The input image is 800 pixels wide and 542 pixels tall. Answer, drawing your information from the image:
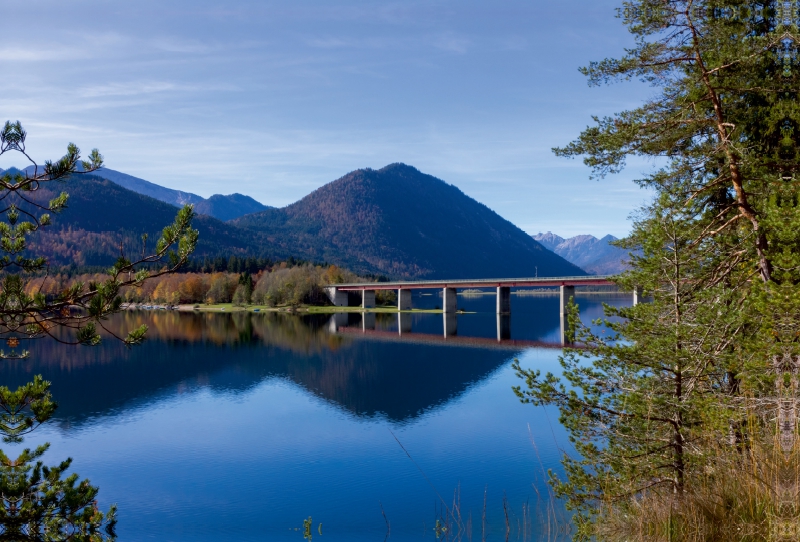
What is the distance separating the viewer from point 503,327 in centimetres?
8831

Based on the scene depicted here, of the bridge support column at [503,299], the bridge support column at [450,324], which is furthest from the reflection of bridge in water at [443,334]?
the bridge support column at [503,299]

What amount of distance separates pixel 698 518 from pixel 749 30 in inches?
557

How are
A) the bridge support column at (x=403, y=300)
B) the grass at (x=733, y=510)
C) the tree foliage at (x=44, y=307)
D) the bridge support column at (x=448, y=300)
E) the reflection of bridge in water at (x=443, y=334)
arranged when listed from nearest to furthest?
the grass at (x=733, y=510) < the tree foliage at (x=44, y=307) < the reflection of bridge in water at (x=443, y=334) < the bridge support column at (x=448, y=300) < the bridge support column at (x=403, y=300)

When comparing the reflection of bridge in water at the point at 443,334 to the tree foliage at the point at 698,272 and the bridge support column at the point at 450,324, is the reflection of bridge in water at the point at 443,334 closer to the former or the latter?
the bridge support column at the point at 450,324

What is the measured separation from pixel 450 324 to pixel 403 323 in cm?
734

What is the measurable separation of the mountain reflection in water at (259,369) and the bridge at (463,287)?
26783 millimetres

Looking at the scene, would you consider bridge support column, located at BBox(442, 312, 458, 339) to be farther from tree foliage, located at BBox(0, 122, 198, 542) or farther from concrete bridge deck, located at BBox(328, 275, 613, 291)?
tree foliage, located at BBox(0, 122, 198, 542)

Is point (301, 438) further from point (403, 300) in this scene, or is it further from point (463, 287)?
point (403, 300)

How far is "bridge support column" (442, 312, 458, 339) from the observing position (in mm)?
80006

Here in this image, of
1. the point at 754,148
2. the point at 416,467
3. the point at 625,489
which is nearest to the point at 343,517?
the point at 416,467

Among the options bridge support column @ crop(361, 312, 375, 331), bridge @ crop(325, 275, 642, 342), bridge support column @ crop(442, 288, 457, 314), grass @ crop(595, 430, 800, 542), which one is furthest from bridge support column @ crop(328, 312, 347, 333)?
grass @ crop(595, 430, 800, 542)

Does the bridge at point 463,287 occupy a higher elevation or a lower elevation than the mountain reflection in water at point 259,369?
higher

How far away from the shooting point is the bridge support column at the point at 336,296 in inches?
5089

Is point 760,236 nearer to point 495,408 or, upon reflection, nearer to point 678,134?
point 678,134
